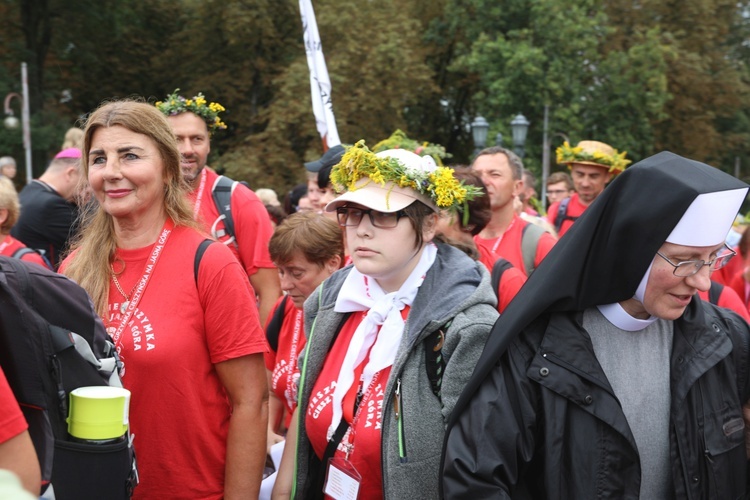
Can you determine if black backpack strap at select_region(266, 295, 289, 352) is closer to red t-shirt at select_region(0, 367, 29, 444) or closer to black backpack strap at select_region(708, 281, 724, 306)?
black backpack strap at select_region(708, 281, 724, 306)

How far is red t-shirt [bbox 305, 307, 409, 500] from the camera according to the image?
3080mm

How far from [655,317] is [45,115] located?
A: 93.9ft

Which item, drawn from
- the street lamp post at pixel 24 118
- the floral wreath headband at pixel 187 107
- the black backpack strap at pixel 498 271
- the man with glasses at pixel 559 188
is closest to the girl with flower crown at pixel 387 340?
the black backpack strap at pixel 498 271

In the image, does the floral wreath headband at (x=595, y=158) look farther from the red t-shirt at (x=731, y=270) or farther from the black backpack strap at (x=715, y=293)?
the black backpack strap at (x=715, y=293)

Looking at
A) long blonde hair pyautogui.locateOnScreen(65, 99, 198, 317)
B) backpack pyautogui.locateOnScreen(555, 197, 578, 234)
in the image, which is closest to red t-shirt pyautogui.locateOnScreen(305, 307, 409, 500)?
long blonde hair pyautogui.locateOnScreen(65, 99, 198, 317)

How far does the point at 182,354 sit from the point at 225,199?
7.36ft

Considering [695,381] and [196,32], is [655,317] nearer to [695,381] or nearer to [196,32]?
[695,381]

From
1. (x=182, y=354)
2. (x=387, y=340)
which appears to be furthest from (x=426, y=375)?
(x=182, y=354)

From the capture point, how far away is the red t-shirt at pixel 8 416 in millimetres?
2018

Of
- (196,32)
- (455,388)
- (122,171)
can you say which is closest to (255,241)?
(122,171)

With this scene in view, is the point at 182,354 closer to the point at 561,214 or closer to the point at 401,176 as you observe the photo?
the point at 401,176

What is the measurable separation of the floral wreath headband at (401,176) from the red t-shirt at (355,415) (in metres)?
0.45

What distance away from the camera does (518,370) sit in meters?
2.71

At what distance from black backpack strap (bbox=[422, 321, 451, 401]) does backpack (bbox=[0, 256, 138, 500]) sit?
104 centimetres
